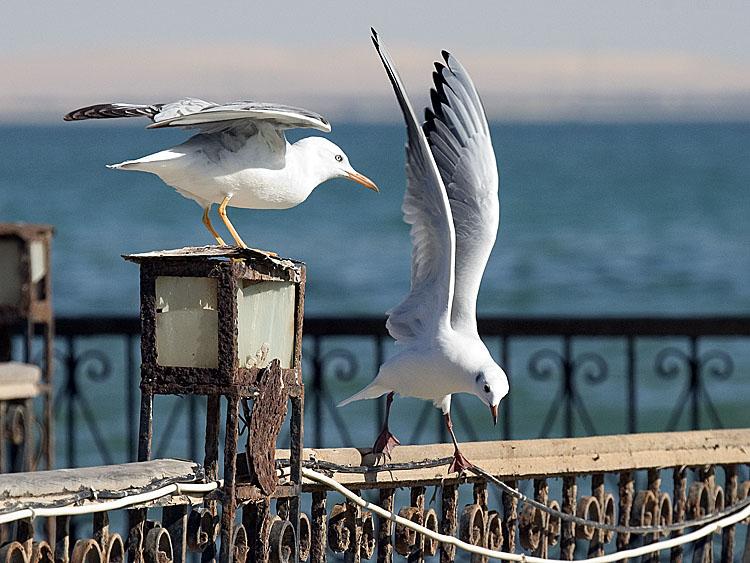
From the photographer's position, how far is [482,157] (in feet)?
13.0

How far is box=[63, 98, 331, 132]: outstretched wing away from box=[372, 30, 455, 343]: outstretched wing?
0.98 ft

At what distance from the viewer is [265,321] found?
2.94 m

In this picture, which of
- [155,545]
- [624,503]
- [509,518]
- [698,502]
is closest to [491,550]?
[509,518]

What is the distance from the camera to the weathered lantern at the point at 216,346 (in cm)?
280

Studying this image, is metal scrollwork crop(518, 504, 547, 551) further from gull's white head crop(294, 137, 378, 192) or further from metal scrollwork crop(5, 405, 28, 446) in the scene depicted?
metal scrollwork crop(5, 405, 28, 446)

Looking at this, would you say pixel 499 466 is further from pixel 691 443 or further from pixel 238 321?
pixel 238 321

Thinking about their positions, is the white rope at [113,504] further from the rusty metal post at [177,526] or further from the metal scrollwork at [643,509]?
the metal scrollwork at [643,509]

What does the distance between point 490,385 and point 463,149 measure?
0.84 meters

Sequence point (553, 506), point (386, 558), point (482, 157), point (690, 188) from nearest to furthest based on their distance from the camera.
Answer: point (386, 558), point (553, 506), point (482, 157), point (690, 188)

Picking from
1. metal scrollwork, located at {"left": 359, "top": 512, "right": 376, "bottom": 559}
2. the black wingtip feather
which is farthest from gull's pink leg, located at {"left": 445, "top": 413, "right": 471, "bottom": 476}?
the black wingtip feather

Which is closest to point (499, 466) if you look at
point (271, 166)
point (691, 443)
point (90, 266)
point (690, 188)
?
point (691, 443)

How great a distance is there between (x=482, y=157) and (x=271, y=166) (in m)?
0.93

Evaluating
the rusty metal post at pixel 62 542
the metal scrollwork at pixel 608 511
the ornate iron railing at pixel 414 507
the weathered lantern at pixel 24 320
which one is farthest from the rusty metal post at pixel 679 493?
the weathered lantern at pixel 24 320

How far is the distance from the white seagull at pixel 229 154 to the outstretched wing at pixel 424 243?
31 cm
